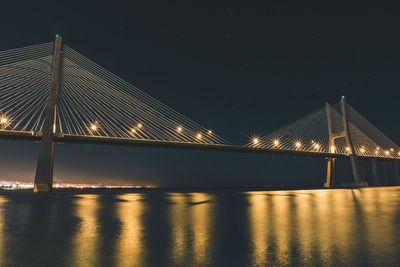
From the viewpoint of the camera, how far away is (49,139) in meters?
30.0

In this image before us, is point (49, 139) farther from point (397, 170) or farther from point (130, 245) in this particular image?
point (397, 170)

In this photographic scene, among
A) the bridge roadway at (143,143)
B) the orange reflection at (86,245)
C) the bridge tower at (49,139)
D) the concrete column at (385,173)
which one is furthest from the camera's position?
the concrete column at (385,173)

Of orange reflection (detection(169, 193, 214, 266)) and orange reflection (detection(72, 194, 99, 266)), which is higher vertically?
orange reflection (detection(72, 194, 99, 266))

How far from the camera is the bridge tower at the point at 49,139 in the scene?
29094 mm

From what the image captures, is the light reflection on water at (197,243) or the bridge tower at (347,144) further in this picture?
the bridge tower at (347,144)

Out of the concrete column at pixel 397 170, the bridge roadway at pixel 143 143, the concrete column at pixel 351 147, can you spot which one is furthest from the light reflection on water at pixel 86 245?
the concrete column at pixel 397 170

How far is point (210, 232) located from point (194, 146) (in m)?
30.9

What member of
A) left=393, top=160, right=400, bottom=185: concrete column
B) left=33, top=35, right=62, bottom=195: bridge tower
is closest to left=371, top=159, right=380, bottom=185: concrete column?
left=393, top=160, right=400, bottom=185: concrete column

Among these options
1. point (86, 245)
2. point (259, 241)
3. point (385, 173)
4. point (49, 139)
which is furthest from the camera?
point (385, 173)

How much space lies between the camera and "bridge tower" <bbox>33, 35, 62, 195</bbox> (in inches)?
1145

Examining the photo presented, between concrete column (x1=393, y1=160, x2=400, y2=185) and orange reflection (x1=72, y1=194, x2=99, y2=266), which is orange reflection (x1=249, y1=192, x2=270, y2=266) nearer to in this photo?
orange reflection (x1=72, y1=194, x2=99, y2=266)

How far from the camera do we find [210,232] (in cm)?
831

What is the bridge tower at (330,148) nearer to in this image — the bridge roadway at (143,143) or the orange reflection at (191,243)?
the bridge roadway at (143,143)

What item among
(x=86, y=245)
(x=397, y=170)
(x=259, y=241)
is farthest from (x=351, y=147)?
(x=86, y=245)
